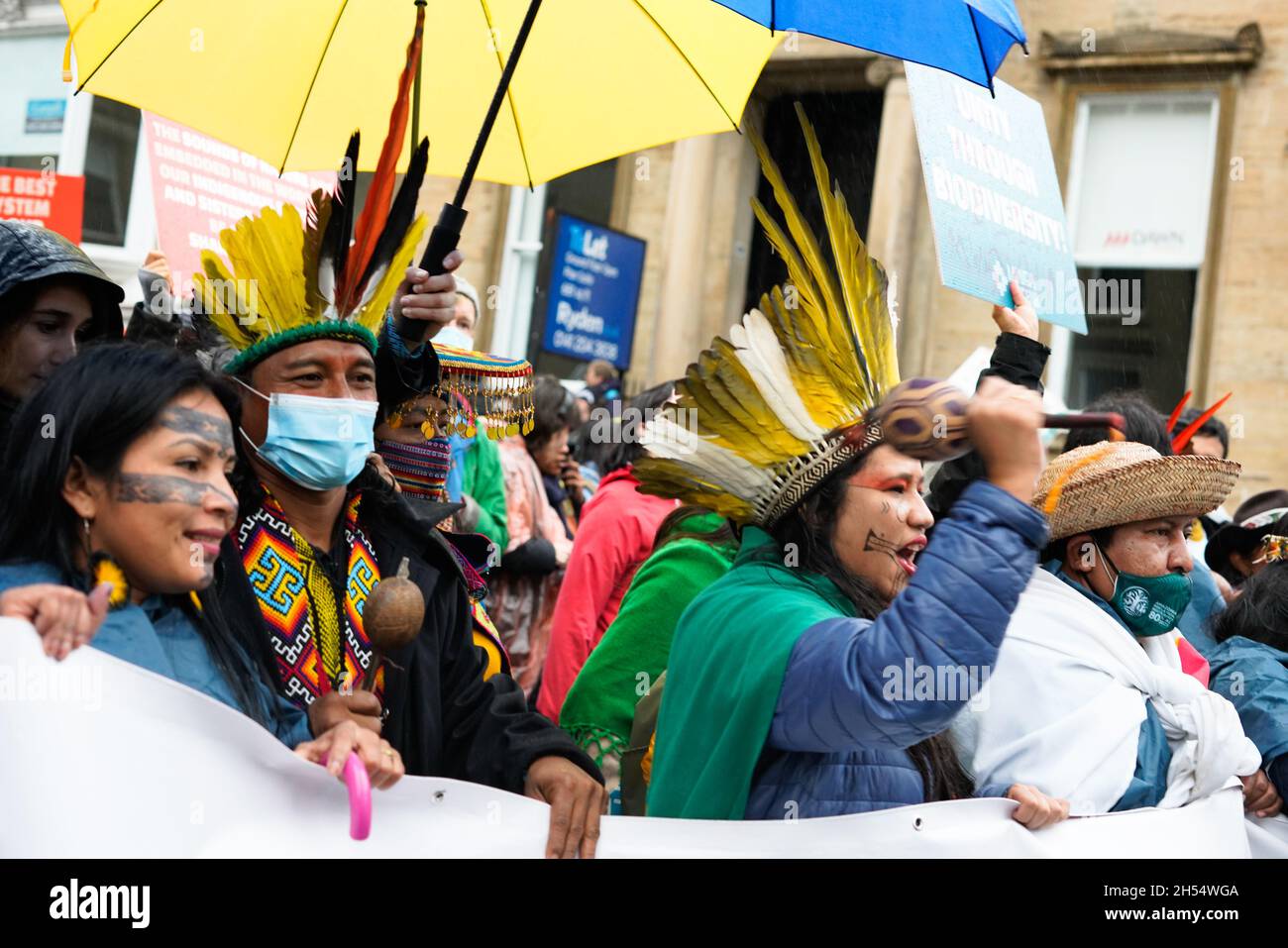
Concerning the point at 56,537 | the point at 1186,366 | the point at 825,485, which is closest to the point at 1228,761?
the point at 825,485

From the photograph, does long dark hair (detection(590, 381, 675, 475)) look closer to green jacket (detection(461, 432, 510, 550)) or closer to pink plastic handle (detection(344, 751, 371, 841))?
green jacket (detection(461, 432, 510, 550))

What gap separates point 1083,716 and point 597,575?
2204 millimetres

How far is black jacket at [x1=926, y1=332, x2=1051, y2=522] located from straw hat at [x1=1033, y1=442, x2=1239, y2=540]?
0.21 metres

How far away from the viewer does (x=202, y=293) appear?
3289mm

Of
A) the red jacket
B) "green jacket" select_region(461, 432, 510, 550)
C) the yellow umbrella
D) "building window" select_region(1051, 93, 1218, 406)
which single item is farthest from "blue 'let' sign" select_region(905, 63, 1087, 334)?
"building window" select_region(1051, 93, 1218, 406)

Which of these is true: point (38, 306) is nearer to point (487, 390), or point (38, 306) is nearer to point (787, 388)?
point (487, 390)

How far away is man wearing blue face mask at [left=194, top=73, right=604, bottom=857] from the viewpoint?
272cm

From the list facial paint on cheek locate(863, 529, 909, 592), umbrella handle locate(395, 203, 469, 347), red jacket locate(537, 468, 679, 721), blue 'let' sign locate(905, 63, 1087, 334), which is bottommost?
red jacket locate(537, 468, 679, 721)

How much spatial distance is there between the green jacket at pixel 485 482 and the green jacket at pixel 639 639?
6.48ft

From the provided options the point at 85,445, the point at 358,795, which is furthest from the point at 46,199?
the point at 358,795

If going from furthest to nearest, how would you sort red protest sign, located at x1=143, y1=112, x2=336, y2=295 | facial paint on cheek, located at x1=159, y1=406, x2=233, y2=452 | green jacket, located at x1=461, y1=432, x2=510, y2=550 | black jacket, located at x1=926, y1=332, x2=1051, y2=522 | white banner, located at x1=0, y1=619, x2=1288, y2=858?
green jacket, located at x1=461, y1=432, x2=510, y2=550
red protest sign, located at x1=143, y1=112, x2=336, y2=295
black jacket, located at x1=926, y1=332, x2=1051, y2=522
facial paint on cheek, located at x1=159, y1=406, x2=233, y2=452
white banner, located at x1=0, y1=619, x2=1288, y2=858
